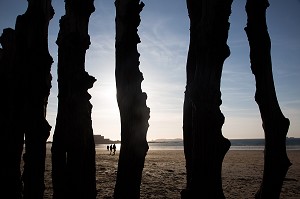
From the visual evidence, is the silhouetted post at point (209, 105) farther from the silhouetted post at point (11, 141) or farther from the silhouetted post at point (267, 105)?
the silhouetted post at point (11, 141)

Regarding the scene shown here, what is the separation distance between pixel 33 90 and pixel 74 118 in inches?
38.7

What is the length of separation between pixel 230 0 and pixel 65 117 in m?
2.83

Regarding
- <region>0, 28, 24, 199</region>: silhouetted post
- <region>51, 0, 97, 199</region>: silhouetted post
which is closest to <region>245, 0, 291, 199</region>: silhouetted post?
<region>51, 0, 97, 199</region>: silhouetted post

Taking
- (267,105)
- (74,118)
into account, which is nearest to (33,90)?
(74,118)

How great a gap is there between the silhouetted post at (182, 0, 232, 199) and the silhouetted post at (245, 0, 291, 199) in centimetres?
54

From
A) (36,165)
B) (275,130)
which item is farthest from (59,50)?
(275,130)

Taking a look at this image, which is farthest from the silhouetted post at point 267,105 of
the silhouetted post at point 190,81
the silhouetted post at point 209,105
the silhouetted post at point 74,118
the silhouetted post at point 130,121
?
the silhouetted post at point 74,118

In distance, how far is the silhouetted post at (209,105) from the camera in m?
3.21

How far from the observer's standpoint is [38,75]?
457cm

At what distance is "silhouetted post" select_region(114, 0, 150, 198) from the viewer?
3725 millimetres

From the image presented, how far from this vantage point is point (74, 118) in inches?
159

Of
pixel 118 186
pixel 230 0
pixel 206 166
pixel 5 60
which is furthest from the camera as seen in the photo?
pixel 5 60

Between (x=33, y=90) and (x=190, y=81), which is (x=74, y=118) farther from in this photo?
(x=190, y=81)

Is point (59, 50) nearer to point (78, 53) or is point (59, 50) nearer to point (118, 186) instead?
point (78, 53)
